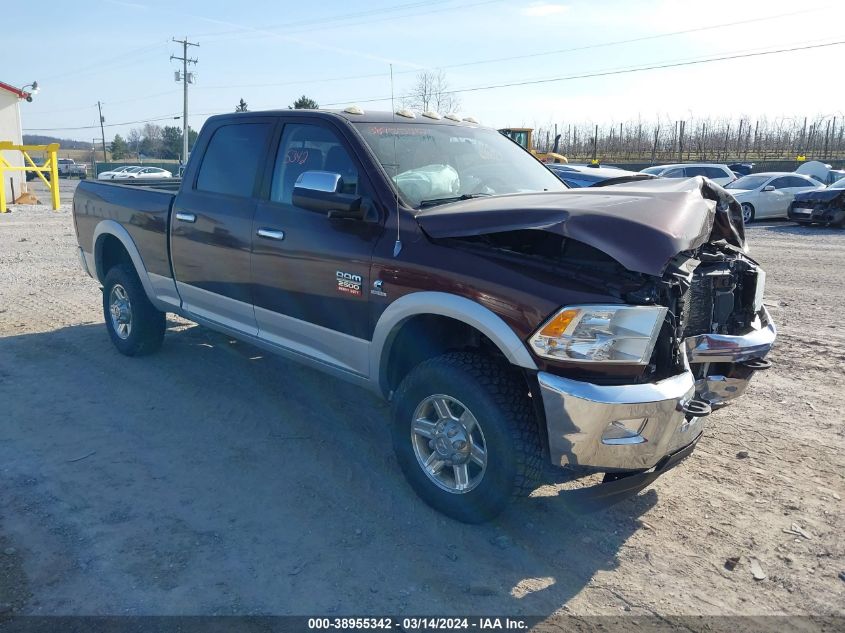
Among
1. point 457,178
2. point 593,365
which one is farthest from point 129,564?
point 457,178

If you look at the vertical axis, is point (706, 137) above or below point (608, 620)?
above

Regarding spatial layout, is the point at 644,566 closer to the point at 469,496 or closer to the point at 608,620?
the point at 608,620

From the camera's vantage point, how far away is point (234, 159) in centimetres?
501

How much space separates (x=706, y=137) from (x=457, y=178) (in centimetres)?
4898

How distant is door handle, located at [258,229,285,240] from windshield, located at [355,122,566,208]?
816 mm

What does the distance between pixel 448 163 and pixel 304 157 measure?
953mm

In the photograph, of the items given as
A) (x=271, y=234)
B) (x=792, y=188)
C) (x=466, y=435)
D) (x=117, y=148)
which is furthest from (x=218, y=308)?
(x=117, y=148)

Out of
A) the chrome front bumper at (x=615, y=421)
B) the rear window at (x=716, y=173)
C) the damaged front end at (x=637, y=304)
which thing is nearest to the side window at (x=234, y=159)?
the damaged front end at (x=637, y=304)

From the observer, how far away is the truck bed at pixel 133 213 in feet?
18.2

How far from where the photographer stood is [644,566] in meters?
3.30

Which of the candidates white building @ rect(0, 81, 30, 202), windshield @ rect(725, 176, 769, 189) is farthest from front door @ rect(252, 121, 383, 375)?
white building @ rect(0, 81, 30, 202)

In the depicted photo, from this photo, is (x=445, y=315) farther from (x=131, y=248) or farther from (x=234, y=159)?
(x=131, y=248)

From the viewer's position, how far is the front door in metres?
4.01

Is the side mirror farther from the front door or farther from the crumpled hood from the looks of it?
the crumpled hood
